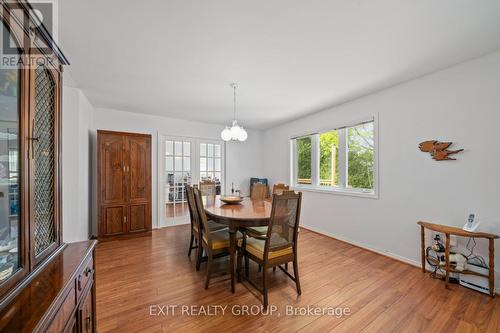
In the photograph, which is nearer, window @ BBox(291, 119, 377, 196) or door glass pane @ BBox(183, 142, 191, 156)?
window @ BBox(291, 119, 377, 196)

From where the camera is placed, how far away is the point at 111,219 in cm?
346

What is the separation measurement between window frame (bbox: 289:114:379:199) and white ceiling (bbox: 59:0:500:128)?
2.10ft

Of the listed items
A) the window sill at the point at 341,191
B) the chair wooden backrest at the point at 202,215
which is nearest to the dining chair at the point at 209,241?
the chair wooden backrest at the point at 202,215

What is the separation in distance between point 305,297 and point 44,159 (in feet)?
7.71

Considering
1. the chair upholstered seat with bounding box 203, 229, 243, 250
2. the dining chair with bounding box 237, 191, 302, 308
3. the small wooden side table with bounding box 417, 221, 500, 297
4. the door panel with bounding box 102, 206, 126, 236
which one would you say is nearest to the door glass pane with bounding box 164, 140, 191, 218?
the door panel with bounding box 102, 206, 126, 236

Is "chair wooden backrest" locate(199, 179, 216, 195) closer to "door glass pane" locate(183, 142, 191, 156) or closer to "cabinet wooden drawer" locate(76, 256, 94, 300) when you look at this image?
"door glass pane" locate(183, 142, 191, 156)

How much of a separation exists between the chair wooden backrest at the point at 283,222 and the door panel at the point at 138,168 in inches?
113

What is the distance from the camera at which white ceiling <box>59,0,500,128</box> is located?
4.91 ft

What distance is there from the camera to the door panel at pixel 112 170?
3.43 metres

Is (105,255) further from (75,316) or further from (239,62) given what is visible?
(239,62)

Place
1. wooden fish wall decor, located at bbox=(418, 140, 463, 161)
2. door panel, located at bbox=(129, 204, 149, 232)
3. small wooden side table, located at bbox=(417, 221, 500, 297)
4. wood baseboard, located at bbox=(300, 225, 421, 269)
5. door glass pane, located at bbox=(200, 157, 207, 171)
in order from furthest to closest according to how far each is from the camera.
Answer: door glass pane, located at bbox=(200, 157, 207, 171), door panel, located at bbox=(129, 204, 149, 232), wood baseboard, located at bbox=(300, 225, 421, 269), wooden fish wall decor, located at bbox=(418, 140, 463, 161), small wooden side table, located at bbox=(417, 221, 500, 297)

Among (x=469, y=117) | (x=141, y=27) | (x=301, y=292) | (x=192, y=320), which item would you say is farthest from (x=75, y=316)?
(x=469, y=117)

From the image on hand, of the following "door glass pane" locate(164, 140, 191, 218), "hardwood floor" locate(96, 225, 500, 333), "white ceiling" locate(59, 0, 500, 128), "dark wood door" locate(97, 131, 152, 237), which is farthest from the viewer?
"door glass pane" locate(164, 140, 191, 218)

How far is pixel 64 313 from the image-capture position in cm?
86
